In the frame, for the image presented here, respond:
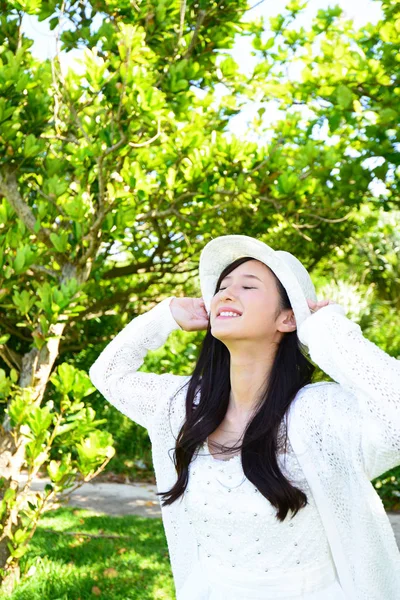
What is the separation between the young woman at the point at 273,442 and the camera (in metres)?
1.89

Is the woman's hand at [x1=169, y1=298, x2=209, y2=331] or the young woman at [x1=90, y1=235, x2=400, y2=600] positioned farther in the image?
the woman's hand at [x1=169, y1=298, x2=209, y2=331]

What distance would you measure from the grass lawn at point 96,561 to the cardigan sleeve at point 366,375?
2.42m

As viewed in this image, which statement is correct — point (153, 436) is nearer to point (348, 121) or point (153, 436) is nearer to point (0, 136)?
point (0, 136)

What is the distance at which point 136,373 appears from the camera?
2469 millimetres

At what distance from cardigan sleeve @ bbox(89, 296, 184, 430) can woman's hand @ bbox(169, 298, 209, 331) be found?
3cm

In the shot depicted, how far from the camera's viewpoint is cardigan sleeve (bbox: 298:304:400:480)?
5.68ft

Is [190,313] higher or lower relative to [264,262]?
lower

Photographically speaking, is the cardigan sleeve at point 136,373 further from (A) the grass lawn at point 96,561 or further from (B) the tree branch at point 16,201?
(A) the grass lawn at point 96,561

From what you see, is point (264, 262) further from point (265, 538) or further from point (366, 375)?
point (265, 538)

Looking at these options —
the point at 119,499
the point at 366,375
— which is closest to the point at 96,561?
the point at 119,499

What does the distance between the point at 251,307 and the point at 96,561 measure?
9.75 ft

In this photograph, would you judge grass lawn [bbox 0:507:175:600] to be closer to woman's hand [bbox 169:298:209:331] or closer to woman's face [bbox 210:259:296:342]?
woman's hand [bbox 169:298:209:331]

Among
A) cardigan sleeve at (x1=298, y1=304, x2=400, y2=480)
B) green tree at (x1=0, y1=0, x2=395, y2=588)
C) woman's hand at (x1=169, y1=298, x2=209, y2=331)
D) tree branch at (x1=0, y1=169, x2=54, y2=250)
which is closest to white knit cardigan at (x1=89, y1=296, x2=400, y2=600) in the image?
cardigan sleeve at (x1=298, y1=304, x2=400, y2=480)

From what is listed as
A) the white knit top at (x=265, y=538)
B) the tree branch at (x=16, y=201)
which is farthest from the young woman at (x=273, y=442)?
the tree branch at (x=16, y=201)
